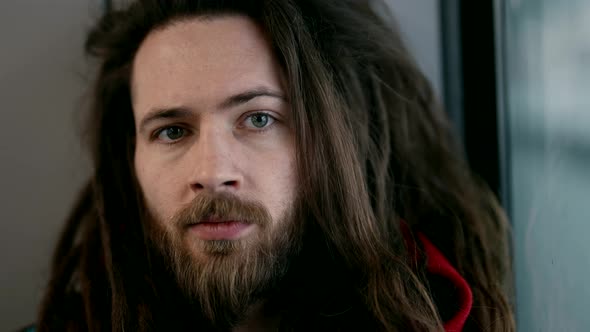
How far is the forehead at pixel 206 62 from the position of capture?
0.97 m

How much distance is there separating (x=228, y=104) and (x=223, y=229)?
210mm

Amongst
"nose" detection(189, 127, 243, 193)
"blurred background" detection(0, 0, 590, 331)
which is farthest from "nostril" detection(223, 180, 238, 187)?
"blurred background" detection(0, 0, 590, 331)

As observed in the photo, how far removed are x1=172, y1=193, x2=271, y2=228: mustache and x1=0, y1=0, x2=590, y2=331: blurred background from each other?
0.48 meters

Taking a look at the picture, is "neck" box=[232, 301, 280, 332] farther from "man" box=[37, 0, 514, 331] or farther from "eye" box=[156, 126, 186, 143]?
"eye" box=[156, 126, 186, 143]

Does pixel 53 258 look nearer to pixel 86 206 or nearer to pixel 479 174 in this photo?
pixel 86 206

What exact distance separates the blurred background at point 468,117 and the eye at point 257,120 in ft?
1.63

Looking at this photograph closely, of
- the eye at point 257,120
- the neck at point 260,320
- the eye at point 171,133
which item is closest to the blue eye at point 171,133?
the eye at point 171,133

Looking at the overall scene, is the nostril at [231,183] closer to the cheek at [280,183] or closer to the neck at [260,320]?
the cheek at [280,183]

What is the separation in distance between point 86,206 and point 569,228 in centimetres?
97

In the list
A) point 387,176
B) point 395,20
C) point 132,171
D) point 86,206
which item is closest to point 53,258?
point 86,206

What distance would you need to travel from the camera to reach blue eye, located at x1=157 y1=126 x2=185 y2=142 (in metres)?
1.03

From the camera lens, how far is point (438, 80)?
4.65 ft

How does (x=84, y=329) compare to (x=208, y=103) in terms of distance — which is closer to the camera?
(x=208, y=103)

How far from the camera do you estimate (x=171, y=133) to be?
1.04 metres
